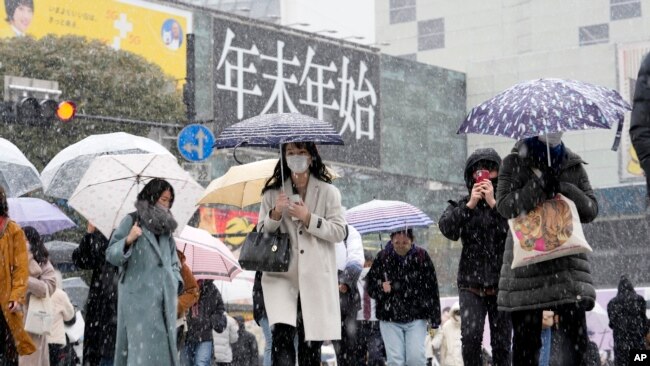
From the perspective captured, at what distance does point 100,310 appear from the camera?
9367 mm

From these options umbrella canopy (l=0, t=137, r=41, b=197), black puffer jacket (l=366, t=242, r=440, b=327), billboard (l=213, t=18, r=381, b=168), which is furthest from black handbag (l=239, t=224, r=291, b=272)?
billboard (l=213, t=18, r=381, b=168)

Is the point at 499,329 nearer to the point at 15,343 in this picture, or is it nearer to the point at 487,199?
the point at 487,199

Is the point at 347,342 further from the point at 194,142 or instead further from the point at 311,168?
the point at 194,142

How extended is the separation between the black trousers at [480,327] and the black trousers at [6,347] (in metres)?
2.95

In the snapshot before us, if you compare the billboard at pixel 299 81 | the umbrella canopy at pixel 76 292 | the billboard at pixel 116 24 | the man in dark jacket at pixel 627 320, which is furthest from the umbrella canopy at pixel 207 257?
the billboard at pixel 299 81

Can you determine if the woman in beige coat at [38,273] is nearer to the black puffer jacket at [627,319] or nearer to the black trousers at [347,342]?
the black trousers at [347,342]

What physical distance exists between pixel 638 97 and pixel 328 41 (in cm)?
3931

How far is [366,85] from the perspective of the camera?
150 ft

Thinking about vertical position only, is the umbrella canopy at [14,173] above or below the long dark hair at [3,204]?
above

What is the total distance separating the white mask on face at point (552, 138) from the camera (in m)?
7.50

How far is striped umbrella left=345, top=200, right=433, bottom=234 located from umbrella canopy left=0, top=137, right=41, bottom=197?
326 centimetres

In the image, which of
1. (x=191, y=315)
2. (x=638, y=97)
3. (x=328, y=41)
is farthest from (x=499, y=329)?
(x=328, y=41)

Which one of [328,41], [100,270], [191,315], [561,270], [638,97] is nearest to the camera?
[638,97]

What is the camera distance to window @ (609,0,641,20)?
5925cm
